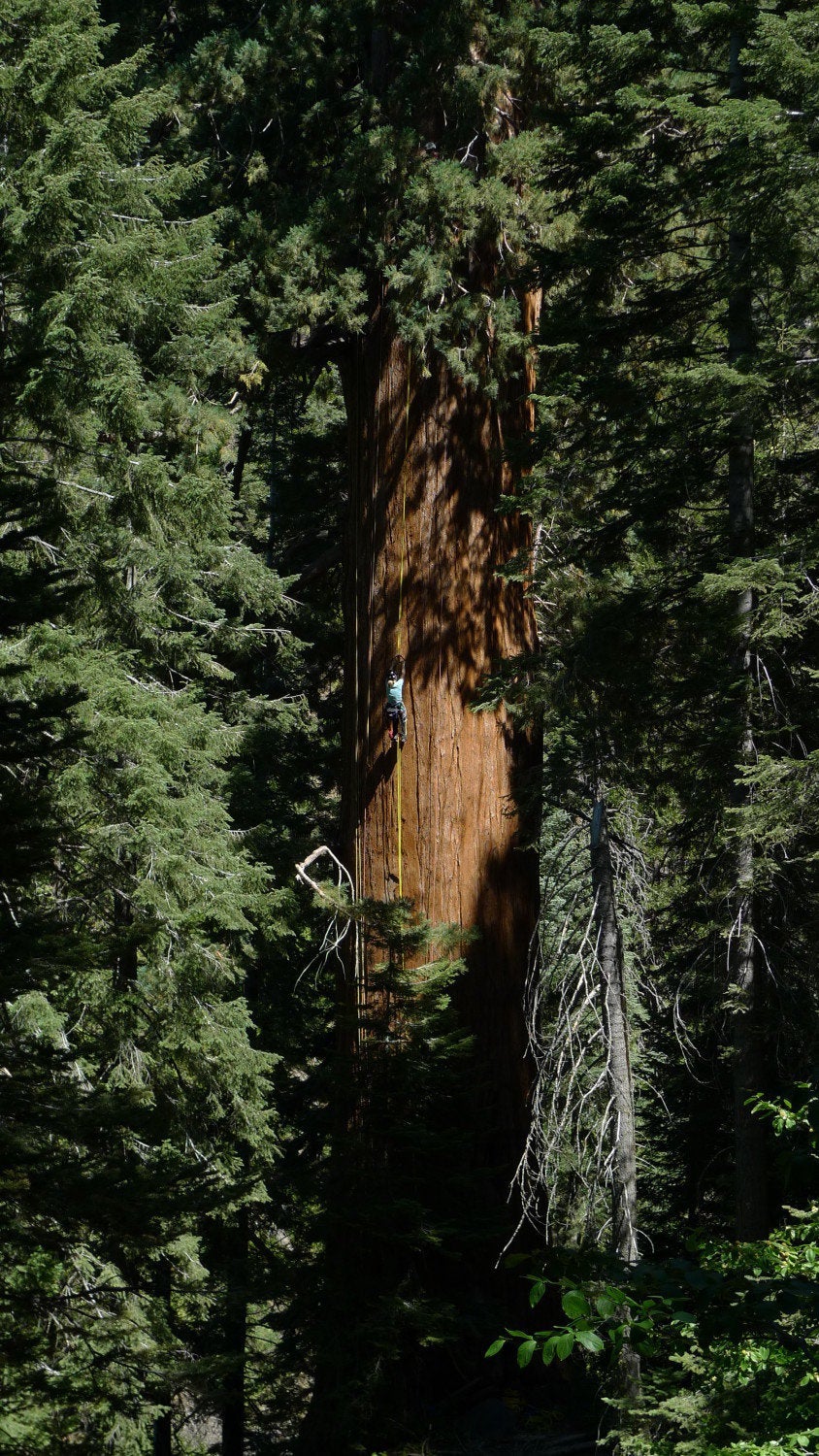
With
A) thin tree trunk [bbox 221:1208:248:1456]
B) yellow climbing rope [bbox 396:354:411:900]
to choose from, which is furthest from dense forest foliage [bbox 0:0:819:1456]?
thin tree trunk [bbox 221:1208:248:1456]

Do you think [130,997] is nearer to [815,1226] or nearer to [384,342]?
[384,342]

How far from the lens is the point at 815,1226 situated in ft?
12.5

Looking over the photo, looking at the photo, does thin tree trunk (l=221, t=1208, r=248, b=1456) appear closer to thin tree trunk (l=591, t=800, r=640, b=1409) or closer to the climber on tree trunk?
thin tree trunk (l=591, t=800, r=640, b=1409)

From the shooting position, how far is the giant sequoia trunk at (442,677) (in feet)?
27.2

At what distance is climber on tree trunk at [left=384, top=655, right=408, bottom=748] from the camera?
323 inches

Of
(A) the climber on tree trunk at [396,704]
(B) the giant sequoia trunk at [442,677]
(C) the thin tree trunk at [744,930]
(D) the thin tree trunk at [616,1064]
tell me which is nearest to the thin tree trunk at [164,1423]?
(B) the giant sequoia trunk at [442,677]

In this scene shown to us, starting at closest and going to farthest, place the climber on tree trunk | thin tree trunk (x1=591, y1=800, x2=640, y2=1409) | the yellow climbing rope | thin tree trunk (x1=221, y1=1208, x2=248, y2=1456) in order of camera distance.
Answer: thin tree trunk (x1=591, y1=800, x2=640, y2=1409) < the climber on tree trunk < the yellow climbing rope < thin tree trunk (x1=221, y1=1208, x2=248, y2=1456)

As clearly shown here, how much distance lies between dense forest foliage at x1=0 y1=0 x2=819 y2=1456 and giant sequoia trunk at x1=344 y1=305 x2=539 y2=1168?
3cm

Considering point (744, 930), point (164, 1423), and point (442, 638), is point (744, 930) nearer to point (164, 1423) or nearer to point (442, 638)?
point (442, 638)

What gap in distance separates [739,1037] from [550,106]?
259 inches

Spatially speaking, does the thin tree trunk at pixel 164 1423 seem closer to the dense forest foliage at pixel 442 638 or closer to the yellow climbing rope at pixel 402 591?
the dense forest foliage at pixel 442 638

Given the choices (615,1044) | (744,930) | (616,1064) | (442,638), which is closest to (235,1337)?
(616,1064)

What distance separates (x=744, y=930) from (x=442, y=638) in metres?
3.08

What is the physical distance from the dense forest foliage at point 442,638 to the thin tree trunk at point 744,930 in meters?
0.03
